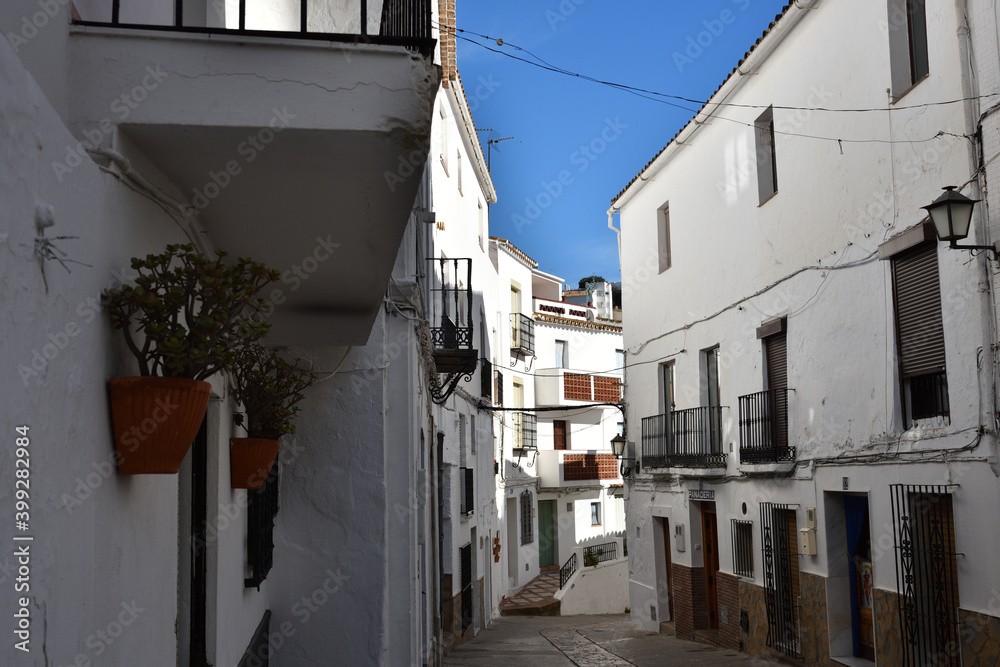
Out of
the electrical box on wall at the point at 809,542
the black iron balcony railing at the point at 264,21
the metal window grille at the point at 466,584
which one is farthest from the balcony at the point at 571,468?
the black iron balcony railing at the point at 264,21

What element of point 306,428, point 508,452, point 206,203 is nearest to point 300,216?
point 206,203

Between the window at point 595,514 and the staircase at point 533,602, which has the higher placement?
the window at point 595,514

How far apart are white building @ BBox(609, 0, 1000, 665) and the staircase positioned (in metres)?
8.32

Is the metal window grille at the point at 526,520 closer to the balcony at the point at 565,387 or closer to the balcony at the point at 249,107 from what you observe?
the balcony at the point at 565,387

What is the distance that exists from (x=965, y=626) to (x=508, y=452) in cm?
1991

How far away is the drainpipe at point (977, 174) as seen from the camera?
805cm

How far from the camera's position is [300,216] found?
12.5 ft

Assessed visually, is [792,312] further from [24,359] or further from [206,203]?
[24,359]

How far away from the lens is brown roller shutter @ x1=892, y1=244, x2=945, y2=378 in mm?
9141

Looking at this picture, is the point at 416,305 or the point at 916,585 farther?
the point at 916,585

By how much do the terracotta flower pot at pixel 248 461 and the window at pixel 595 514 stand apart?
28.8m

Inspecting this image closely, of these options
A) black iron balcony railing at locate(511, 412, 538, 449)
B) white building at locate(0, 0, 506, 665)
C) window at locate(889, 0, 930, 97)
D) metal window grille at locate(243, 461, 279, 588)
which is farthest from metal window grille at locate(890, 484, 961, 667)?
black iron balcony railing at locate(511, 412, 538, 449)

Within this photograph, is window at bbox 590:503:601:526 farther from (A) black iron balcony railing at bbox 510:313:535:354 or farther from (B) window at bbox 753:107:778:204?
(B) window at bbox 753:107:778:204

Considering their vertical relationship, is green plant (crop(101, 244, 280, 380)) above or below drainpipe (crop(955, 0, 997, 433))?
below
